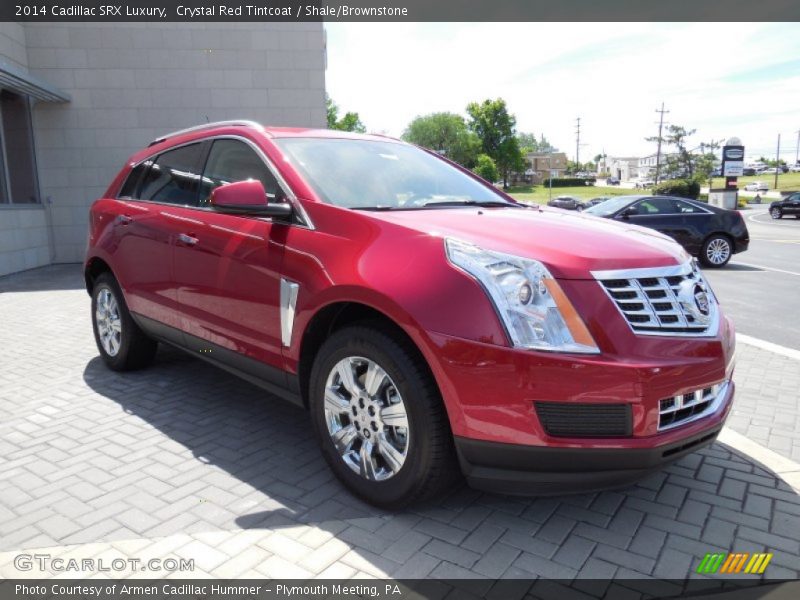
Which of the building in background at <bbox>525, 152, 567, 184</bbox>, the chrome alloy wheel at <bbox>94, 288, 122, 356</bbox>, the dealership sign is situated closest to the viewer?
the chrome alloy wheel at <bbox>94, 288, 122, 356</bbox>

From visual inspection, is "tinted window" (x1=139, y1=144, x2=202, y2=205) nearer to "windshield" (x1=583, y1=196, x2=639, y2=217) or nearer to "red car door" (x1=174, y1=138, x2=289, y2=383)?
"red car door" (x1=174, y1=138, x2=289, y2=383)

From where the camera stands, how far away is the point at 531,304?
7.87 ft

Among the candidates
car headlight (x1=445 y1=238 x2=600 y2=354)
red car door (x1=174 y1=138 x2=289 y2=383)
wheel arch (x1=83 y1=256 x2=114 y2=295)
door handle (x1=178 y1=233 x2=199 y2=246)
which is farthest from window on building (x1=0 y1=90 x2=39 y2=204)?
car headlight (x1=445 y1=238 x2=600 y2=354)

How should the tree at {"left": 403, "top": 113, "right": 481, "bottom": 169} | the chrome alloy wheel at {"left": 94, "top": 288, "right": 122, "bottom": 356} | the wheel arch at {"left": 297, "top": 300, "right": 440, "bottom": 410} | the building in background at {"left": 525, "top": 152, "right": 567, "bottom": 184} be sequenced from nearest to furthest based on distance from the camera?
the wheel arch at {"left": 297, "top": 300, "right": 440, "bottom": 410} < the chrome alloy wheel at {"left": 94, "top": 288, "right": 122, "bottom": 356} < the tree at {"left": 403, "top": 113, "right": 481, "bottom": 169} < the building in background at {"left": 525, "top": 152, "right": 567, "bottom": 184}

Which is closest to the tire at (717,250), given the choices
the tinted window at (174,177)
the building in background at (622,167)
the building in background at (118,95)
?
the building in background at (118,95)

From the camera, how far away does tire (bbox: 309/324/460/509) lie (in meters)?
2.57

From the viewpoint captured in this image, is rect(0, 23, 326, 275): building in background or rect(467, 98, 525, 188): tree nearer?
rect(0, 23, 326, 275): building in background

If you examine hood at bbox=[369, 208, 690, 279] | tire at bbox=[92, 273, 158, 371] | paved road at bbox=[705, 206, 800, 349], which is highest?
hood at bbox=[369, 208, 690, 279]

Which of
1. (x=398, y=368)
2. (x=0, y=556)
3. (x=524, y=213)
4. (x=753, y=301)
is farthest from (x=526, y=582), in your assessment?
(x=753, y=301)

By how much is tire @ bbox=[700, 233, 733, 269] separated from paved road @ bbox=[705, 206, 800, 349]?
257 mm

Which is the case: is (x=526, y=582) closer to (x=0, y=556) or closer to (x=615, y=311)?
(x=615, y=311)

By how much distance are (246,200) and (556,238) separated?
5.05 ft

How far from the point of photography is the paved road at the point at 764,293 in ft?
22.3

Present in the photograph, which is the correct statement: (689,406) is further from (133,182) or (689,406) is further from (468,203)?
(133,182)
